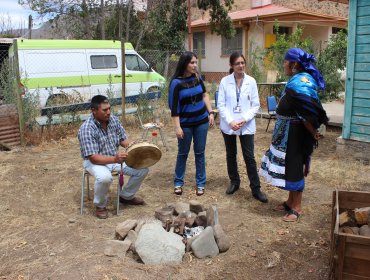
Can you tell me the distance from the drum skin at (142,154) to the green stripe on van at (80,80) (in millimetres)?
6700

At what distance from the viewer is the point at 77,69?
10961 mm

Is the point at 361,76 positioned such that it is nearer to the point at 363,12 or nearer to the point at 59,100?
the point at 363,12

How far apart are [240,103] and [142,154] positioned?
127 cm

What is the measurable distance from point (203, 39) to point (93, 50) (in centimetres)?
1180

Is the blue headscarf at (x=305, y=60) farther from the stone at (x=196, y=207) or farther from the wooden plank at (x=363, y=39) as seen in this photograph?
the wooden plank at (x=363, y=39)

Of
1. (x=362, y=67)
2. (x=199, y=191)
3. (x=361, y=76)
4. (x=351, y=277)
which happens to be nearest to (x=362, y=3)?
(x=362, y=67)

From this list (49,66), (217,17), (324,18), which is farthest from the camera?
(324,18)

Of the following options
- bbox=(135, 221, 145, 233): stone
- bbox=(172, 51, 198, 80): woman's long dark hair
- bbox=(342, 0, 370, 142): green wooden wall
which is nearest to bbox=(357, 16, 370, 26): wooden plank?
bbox=(342, 0, 370, 142): green wooden wall

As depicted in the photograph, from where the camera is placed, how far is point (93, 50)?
1123 centimetres

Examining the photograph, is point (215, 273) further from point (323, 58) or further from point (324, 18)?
point (324, 18)

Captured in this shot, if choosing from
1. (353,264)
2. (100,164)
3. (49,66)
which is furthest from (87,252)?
(49,66)

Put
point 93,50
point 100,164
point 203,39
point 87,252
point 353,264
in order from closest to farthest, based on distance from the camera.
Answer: point 353,264, point 87,252, point 100,164, point 93,50, point 203,39

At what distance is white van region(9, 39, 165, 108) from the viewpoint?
1009 cm

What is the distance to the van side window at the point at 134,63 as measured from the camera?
39.4 feet
